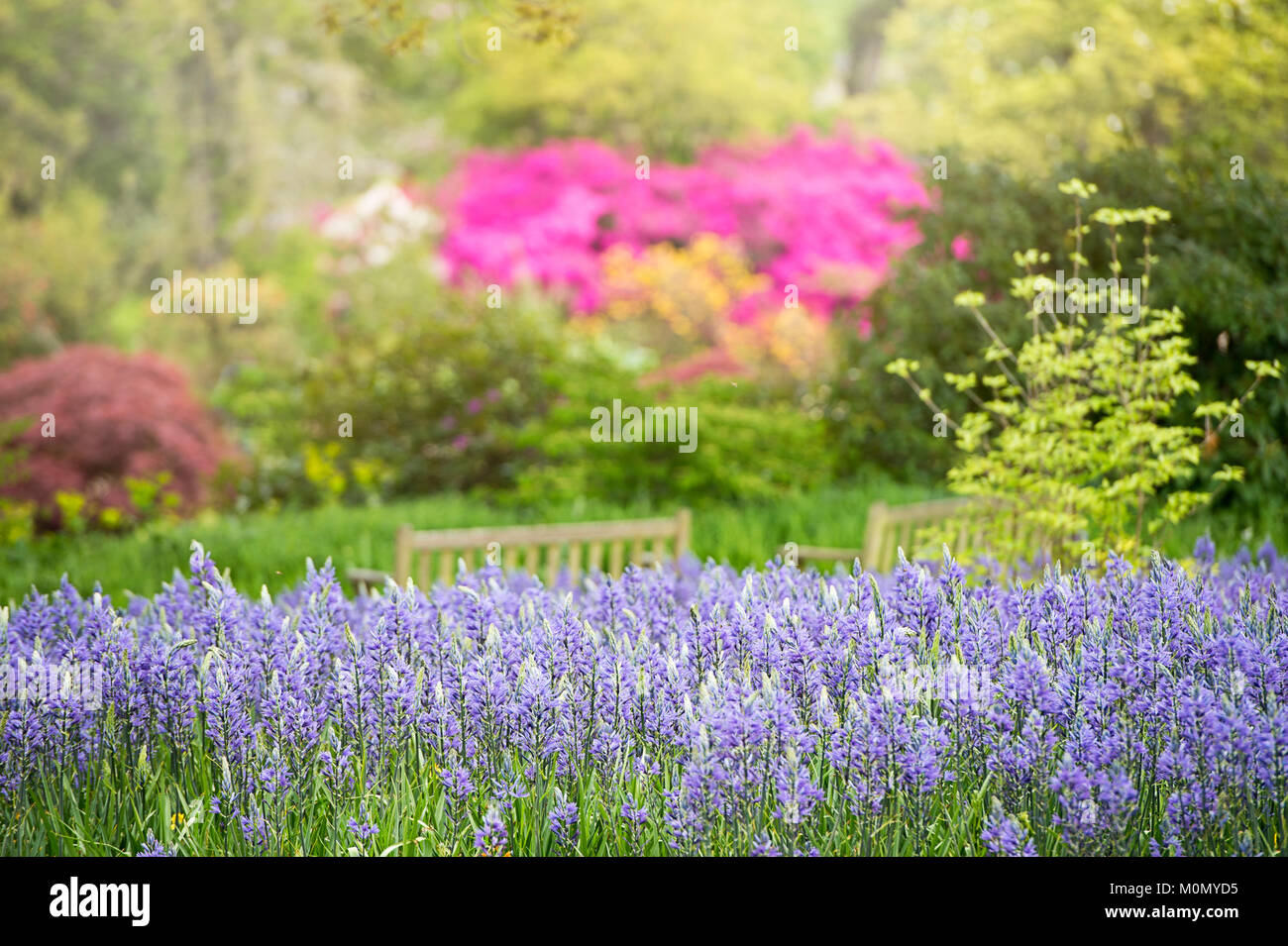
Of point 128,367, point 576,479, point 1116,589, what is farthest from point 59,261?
point 1116,589

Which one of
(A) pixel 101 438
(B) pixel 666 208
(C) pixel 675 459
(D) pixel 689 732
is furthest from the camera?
(B) pixel 666 208

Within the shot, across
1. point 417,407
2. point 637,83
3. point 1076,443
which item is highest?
point 637,83

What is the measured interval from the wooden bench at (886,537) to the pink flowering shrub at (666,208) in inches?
402

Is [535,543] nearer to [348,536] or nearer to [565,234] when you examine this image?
[348,536]

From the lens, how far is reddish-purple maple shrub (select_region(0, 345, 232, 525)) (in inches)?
410

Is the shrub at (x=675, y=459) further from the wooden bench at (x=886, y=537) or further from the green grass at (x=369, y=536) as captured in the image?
the wooden bench at (x=886, y=537)

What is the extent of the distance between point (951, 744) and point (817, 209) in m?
15.3

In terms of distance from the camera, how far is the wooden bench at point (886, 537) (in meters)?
6.49

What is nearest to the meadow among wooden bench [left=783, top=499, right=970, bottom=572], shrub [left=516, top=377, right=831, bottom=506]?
wooden bench [left=783, top=499, right=970, bottom=572]

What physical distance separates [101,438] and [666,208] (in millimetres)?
9477

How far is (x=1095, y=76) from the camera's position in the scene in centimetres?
1498

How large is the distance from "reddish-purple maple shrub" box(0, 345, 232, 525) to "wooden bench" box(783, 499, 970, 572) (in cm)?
576

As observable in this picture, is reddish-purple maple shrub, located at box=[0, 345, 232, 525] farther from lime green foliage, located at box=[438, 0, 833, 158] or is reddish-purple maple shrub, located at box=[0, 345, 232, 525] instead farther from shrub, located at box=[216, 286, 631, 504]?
lime green foliage, located at box=[438, 0, 833, 158]

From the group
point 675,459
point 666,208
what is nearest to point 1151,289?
point 675,459
